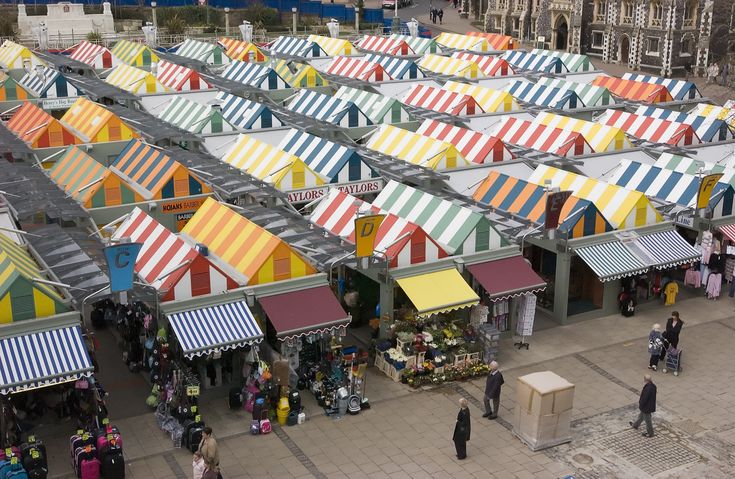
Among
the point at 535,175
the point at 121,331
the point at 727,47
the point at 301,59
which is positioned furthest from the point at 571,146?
the point at 727,47

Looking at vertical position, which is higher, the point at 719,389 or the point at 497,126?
the point at 497,126

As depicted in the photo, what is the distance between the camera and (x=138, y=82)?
38688 mm

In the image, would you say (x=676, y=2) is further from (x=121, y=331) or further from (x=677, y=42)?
(x=121, y=331)

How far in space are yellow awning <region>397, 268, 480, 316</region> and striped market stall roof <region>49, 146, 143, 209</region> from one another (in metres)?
8.07

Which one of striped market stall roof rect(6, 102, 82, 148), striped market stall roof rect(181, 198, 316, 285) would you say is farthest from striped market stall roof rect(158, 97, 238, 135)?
striped market stall roof rect(181, 198, 316, 285)

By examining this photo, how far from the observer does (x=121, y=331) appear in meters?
21.8

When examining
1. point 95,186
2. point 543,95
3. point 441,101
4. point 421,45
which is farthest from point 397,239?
point 421,45

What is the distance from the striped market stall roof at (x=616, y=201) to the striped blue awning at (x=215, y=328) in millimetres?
9473

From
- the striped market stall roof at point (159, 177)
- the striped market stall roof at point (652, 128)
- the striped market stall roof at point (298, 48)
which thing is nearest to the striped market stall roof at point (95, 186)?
the striped market stall roof at point (159, 177)

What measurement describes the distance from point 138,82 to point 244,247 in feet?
67.2

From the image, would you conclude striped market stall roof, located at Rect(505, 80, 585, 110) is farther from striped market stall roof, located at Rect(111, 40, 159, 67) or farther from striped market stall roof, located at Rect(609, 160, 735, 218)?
striped market stall roof, located at Rect(111, 40, 159, 67)

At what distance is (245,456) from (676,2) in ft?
163

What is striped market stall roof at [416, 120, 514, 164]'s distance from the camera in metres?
29.0

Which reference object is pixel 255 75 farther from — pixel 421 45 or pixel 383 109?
pixel 421 45
